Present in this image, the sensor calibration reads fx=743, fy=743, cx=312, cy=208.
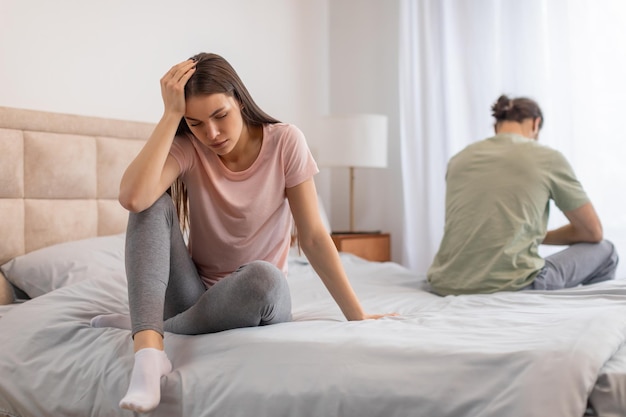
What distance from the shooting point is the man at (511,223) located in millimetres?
2480

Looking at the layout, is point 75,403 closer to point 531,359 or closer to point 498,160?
point 531,359

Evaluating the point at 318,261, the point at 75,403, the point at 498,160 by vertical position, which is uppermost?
the point at 498,160

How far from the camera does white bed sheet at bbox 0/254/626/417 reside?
1.33 m

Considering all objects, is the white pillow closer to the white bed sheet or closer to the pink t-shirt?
the white bed sheet

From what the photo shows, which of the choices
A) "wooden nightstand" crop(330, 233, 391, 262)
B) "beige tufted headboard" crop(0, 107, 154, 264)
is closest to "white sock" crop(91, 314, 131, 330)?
"beige tufted headboard" crop(0, 107, 154, 264)

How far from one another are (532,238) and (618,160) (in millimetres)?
1326

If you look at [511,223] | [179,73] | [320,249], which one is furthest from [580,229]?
[179,73]

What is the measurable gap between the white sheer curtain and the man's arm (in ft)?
3.01

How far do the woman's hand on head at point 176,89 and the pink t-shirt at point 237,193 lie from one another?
140mm

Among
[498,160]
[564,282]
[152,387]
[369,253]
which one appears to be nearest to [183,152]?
[152,387]

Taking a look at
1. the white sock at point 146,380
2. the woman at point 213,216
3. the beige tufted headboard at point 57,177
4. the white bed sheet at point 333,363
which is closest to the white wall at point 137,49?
the beige tufted headboard at point 57,177

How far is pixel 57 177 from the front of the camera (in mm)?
2775

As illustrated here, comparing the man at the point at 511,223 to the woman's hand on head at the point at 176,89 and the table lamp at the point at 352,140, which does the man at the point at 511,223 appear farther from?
the table lamp at the point at 352,140

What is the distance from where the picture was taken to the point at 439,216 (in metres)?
4.25
